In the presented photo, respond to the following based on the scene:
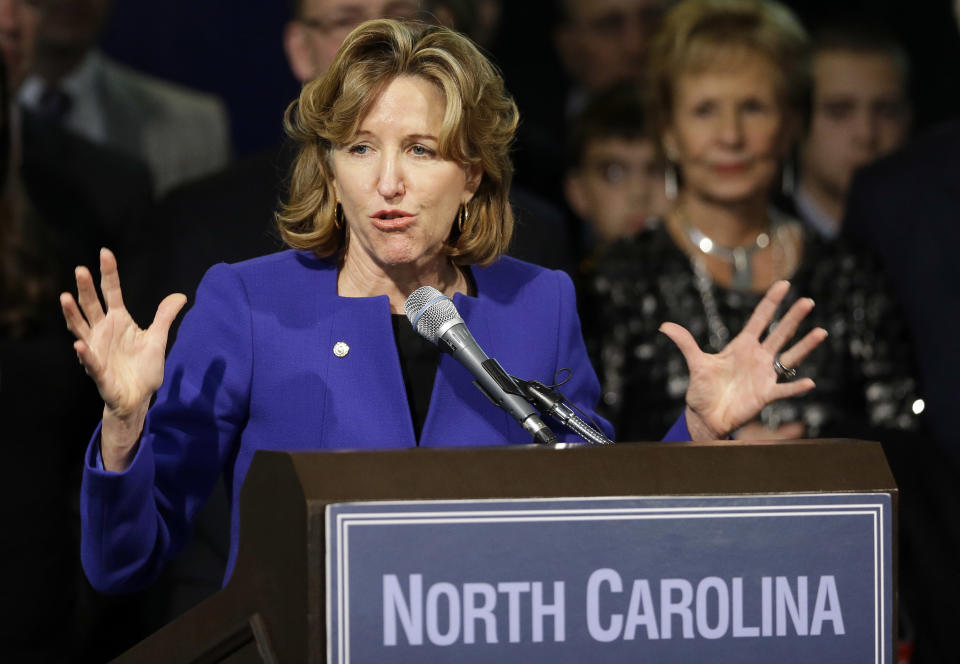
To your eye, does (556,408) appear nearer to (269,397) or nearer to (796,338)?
(269,397)

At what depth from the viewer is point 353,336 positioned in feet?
6.16

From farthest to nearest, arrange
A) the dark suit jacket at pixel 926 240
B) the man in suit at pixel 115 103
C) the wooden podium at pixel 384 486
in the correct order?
1. the man in suit at pixel 115 103
2. the dark suit jacket at pixel 926 240
3. the wooden podium at pixel 384 486

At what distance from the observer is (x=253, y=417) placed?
1.86m

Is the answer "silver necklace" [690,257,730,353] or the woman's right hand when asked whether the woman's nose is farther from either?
"silver necklace" [690,257,730,353]

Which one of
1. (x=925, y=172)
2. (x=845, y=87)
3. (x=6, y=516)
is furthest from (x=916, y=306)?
(x=6, y=516)

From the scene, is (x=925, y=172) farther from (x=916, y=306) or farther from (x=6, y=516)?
(x=6, y=516)

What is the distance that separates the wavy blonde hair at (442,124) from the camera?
184cm

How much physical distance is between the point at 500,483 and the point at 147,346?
482mm

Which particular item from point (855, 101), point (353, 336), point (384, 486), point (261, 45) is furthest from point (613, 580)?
point (261, 45)

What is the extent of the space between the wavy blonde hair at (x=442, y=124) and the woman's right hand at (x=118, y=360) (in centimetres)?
30

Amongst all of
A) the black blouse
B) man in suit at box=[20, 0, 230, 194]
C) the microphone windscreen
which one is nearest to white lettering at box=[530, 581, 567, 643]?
the microphone windscreen

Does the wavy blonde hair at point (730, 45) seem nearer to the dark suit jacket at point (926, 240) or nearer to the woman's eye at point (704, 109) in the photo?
the woman's eye at point (704, 109)

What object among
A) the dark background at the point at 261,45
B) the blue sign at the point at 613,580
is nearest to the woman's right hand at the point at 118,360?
the blue sign at the point at 613,580

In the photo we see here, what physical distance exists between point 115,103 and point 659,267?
1.89 metres
